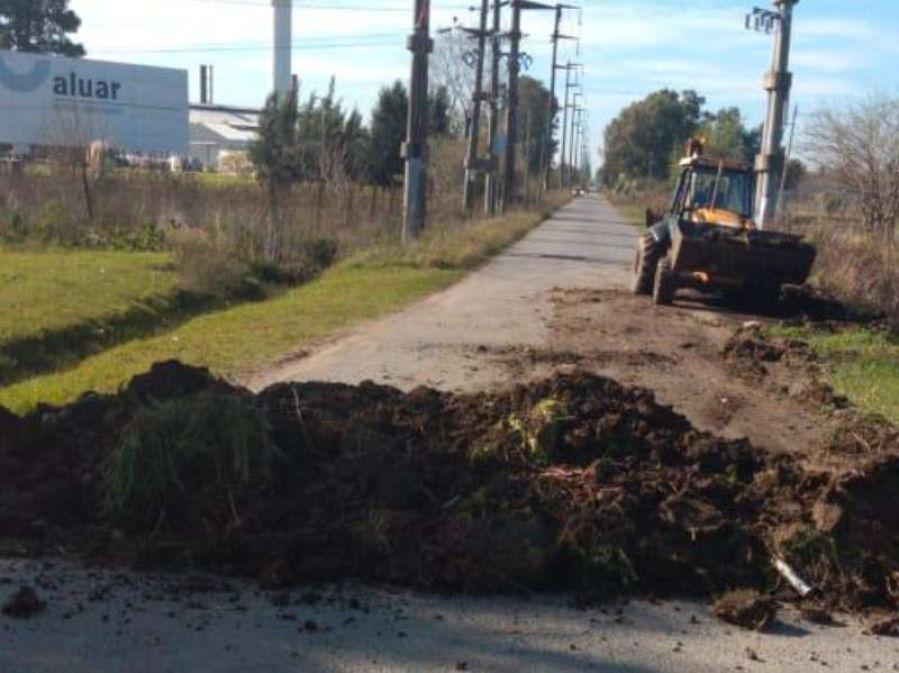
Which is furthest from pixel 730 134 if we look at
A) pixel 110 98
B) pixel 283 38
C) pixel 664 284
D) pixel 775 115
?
pixel 664 284

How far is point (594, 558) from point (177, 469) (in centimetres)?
233

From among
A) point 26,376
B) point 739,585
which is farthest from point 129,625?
point 26,376

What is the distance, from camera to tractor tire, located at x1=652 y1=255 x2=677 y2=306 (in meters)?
18.5

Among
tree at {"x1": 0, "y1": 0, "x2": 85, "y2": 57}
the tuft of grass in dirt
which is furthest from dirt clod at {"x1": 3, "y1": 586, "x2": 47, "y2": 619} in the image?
tree at {"x1": 0, "y1": 0, "x2": 85, "y2": 57}

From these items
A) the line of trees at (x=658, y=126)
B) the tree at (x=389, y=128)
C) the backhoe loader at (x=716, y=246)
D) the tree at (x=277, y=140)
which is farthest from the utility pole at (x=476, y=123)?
the line of trees at (x=658, y=126)

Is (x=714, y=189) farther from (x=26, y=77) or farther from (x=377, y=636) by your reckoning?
(x=26, y=77)

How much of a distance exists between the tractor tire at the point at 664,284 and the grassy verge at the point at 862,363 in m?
2.46

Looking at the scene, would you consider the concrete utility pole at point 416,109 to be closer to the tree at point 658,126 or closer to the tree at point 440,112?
the tree at point 440,112

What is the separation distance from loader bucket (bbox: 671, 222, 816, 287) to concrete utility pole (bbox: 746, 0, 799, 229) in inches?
293

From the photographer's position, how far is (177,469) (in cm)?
648

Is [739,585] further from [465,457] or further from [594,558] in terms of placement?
[465,457]

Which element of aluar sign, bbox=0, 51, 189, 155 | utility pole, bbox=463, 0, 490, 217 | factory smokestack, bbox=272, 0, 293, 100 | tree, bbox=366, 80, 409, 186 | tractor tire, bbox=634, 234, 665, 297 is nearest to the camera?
tractor tire, bbox=634, 234, 665, 297

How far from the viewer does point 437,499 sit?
654cm

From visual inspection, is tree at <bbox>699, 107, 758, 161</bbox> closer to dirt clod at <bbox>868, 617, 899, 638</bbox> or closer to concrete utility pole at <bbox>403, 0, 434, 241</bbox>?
concrete utility pole at <bbox>403, 0, 434, 241</bbox>
